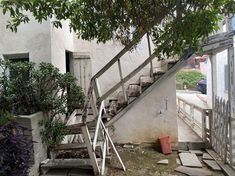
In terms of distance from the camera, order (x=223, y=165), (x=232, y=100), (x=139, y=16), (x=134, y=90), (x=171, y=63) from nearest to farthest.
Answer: (x=139, y=16) → (x=232, y=100) → (x=223, y=165) → (x=171, y=63) → (x=134, y=90)

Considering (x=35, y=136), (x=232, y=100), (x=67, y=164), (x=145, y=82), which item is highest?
(x=145, y=82)

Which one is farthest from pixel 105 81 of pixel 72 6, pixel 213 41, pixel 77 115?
pixel 72 6

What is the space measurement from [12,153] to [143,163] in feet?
12.9

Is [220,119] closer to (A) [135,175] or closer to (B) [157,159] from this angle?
(B) [157,159]

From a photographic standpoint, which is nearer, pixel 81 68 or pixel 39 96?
pixel 39 96

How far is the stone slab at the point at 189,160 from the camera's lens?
256 inches

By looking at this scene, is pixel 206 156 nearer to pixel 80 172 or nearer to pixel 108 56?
pixel 80 172

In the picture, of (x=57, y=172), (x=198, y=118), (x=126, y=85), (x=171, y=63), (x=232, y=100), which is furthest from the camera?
(x=198, y=118)

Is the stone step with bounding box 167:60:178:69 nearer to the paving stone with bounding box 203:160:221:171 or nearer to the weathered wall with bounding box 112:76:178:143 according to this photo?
the weathered wall with bounding box 112:76:178:143

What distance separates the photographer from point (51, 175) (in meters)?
5.15

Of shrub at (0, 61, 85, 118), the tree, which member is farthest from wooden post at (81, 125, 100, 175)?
the tree

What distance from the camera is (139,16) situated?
168 inches

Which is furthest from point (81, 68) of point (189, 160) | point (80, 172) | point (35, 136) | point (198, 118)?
point (198, 118)

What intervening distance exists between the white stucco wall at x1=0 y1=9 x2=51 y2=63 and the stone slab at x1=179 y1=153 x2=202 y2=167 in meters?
3.99
